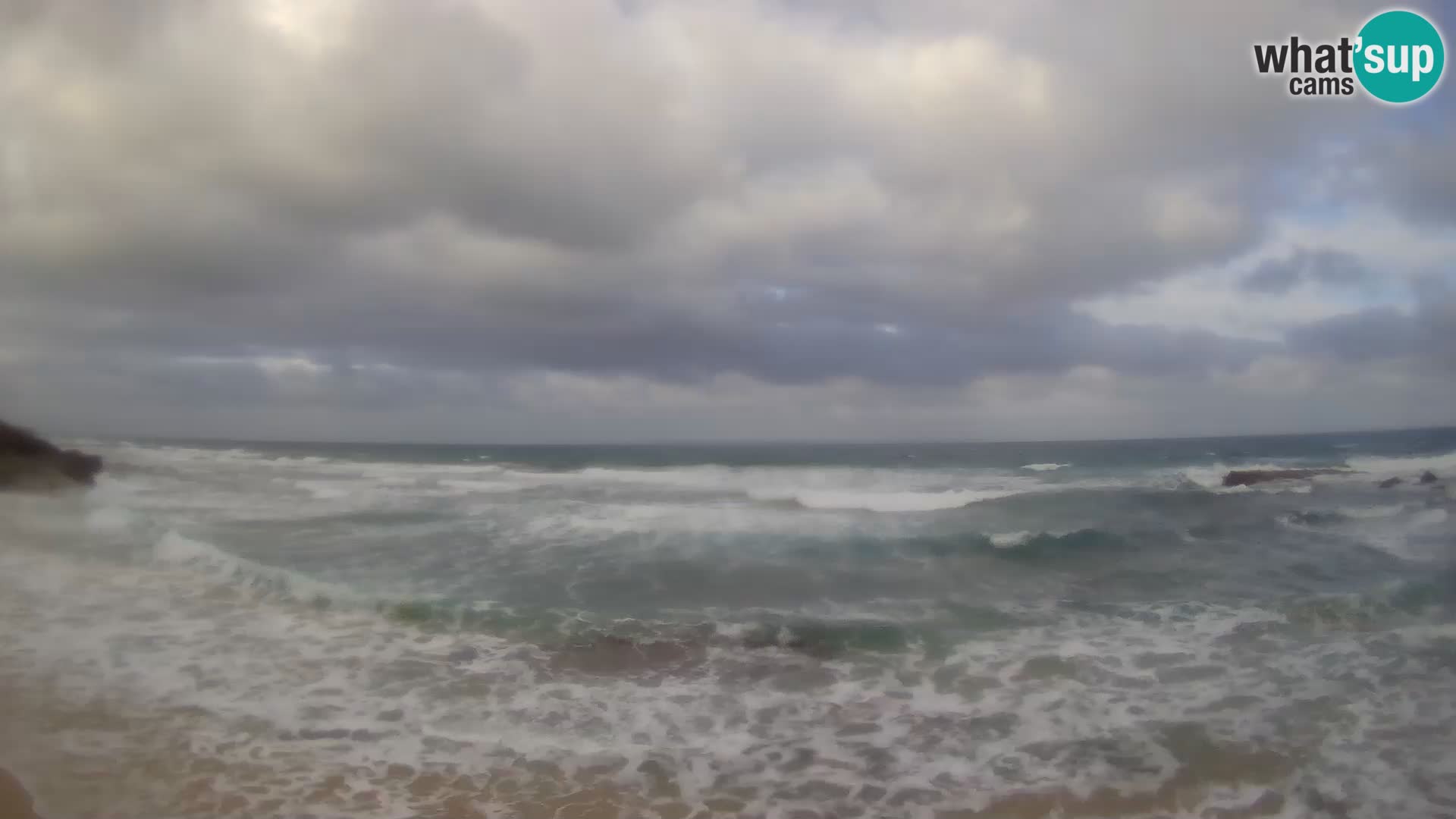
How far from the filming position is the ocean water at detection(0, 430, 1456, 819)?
5594 millimetres

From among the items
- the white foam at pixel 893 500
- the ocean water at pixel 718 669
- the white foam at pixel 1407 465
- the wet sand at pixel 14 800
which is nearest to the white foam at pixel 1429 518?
the ocean water at pixel 718 669

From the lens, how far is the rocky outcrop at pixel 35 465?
20844mm

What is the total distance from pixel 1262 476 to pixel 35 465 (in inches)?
1755

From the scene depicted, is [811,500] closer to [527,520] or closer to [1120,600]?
[527,520]

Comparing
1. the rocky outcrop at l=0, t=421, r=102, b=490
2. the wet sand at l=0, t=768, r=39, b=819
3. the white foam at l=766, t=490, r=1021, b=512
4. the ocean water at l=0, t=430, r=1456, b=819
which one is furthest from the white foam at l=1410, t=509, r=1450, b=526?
the rocky outcrop at l=0, t=421, r=102, b=490

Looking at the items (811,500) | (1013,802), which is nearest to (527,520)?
(811,500)

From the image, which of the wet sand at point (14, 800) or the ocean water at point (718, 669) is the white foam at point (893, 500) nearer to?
the ocean water at point (718, 669)

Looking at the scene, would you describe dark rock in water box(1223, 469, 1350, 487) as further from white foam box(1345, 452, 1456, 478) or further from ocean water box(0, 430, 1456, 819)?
ocean water box(0, 430, 1456, 819)

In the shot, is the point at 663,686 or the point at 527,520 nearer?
the point at 663,686

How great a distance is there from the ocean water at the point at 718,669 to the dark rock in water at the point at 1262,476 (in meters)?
12.3

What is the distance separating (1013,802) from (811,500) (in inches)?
724

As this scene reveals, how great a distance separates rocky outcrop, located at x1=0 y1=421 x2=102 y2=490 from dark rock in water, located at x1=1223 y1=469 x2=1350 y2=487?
40944mm

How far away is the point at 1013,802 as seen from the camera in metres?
5.47

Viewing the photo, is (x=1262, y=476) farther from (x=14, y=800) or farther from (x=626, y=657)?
(x=14, y=800)
